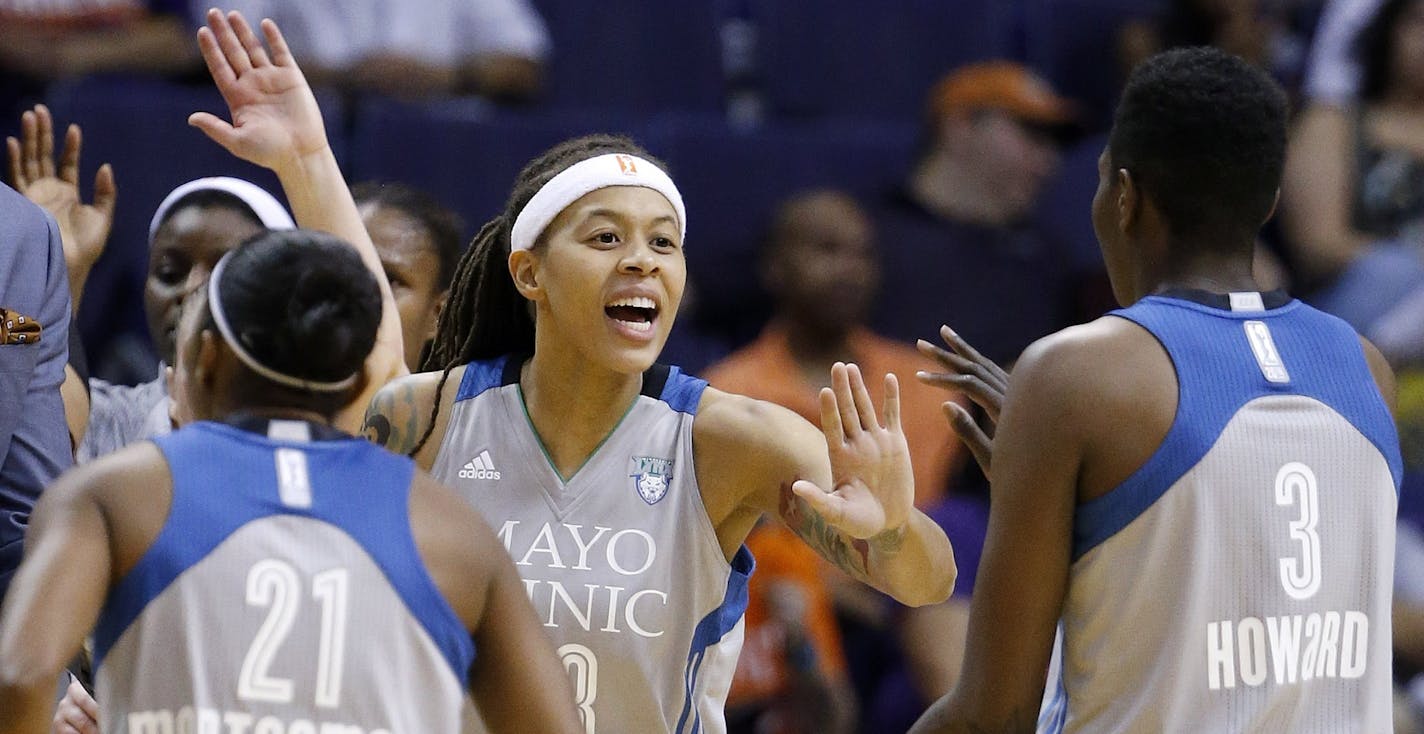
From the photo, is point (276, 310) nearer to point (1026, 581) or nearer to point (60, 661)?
point (60, 661)

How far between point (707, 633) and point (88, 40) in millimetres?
4287

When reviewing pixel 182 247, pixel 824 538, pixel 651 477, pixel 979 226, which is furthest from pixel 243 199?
pixel 979 226

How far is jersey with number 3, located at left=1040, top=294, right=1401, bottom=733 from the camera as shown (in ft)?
10.3

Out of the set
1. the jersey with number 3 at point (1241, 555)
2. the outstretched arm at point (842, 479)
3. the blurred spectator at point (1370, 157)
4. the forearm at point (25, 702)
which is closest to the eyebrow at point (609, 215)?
the outstretched arm at point (842, 479)

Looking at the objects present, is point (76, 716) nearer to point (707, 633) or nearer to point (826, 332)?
point (707, 633)

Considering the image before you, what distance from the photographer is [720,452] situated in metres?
3.78

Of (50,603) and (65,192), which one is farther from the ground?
(65,192)

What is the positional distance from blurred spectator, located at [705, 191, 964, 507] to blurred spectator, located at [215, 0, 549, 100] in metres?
1.21

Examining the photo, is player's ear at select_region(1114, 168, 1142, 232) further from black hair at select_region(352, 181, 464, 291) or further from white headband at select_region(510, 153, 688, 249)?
black hair at select_region(352, 181, 464, 291)

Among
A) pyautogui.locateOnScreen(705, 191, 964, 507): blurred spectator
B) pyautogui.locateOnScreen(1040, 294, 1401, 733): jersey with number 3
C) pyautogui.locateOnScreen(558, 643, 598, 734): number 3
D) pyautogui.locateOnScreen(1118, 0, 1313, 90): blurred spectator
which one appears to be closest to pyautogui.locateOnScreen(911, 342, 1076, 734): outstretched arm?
pyautogui.locateOnScreen(1040, 294, 1401, 733): jersey with number 3

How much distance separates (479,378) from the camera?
4.00 meters

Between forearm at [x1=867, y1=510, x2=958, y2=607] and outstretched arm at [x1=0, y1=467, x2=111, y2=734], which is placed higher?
outstretched arm at [x1=0, y1=467, x2=111, y2=734]

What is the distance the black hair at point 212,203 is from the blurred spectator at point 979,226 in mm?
3579

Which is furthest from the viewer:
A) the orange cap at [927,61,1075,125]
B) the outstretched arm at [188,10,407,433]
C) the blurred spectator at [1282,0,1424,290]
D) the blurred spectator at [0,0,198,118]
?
the orange cap at [927,61,1075,125]
